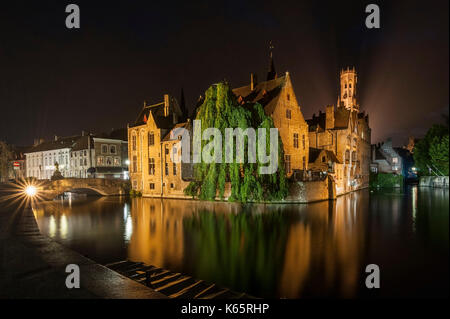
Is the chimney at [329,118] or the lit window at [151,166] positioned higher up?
the chimney at [329,118]

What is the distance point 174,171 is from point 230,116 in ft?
52.9

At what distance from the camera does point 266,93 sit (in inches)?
1660

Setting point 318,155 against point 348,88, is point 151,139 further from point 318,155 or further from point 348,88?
point 348,88

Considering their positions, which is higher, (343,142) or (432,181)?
(343,142)

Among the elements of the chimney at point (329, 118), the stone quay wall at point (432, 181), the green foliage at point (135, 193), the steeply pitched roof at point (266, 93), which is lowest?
the green foliage at point (135, 193)

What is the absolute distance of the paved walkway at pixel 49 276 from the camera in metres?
7.98

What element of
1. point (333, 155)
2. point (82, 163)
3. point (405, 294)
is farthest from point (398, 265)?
point (82, 163)

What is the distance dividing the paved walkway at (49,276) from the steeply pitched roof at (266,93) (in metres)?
31.8

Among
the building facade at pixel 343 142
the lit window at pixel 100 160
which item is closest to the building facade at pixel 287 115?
the building facade at pixel 343 142

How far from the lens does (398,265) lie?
14.2 meters

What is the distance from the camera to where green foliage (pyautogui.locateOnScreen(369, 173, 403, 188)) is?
61144mm

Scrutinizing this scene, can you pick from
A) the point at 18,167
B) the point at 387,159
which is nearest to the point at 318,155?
the point at 387,159

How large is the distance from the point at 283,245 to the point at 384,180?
179 ft

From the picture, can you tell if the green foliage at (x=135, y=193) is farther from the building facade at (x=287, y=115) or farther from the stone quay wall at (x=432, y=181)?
the stone quay wall at (x=432, y=181)
